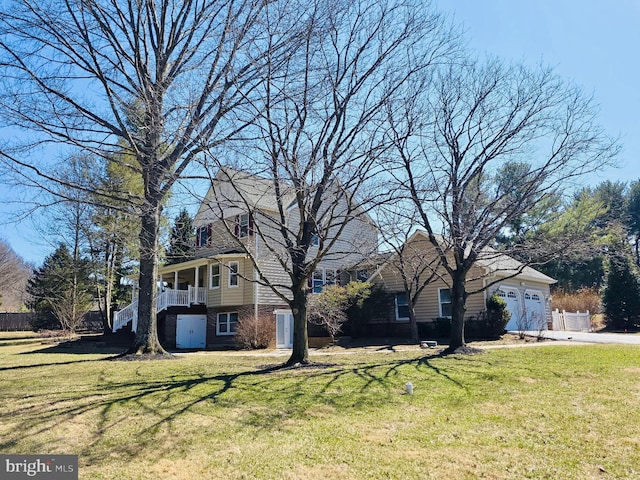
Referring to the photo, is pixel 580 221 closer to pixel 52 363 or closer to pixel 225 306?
pixel 225 306

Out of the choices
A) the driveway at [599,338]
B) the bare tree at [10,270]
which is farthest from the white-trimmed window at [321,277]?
the bare tree at [10,270]

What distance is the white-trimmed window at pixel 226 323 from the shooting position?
22.3 meters

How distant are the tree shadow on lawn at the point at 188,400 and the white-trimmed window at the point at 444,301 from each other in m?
11.7

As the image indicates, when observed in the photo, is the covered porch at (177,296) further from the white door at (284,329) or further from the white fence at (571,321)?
the white fence at (571,321)

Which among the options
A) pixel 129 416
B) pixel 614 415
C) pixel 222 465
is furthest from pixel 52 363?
pixel 614 415

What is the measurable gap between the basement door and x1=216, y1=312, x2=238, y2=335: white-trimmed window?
876 millimetres

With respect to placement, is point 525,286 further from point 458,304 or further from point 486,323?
point 458,304

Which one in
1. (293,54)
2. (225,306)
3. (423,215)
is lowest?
(225,306)

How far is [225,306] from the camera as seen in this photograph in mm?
22250

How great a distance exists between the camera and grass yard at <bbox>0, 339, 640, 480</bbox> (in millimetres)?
4531

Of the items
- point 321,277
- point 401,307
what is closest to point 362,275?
point 321,277

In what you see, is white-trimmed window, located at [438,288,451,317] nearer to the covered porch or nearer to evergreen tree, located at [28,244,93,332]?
the covered porch

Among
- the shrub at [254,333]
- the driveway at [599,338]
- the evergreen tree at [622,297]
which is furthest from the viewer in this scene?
the evergreen tree at [622,297]

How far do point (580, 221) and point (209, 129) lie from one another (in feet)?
57.3
